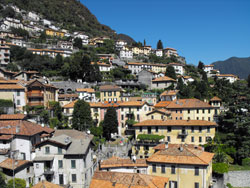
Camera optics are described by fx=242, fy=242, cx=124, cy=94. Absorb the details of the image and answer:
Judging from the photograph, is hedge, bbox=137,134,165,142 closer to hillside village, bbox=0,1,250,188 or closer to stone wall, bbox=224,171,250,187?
hillside village, bbox=0,1,250,188

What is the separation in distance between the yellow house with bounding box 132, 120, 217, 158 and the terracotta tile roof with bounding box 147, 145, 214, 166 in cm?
914

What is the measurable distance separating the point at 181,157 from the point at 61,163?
55.2 ft

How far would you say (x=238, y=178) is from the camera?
40750 millimetres

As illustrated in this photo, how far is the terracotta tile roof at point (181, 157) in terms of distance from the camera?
3378cm

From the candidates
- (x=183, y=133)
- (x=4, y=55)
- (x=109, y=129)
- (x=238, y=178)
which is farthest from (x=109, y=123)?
(x=4, y=55)

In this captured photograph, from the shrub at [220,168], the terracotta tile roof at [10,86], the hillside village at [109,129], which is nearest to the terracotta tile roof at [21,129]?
the hillside village at [109,129]

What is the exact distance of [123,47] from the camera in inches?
5108

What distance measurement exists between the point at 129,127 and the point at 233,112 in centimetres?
2294

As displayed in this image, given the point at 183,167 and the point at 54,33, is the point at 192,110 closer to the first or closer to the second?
the point at 183,167

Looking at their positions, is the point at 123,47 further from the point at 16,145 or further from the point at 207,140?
the point at 16,145

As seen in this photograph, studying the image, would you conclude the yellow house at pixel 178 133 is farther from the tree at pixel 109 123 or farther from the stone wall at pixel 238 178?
the stone wall at pixel 238 178

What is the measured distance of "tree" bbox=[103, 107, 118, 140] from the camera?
5288cm

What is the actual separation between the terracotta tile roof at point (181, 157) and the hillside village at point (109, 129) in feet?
0.45

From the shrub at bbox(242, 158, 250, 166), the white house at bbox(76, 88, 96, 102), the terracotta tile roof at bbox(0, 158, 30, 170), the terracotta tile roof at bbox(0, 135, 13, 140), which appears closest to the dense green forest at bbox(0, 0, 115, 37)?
the white house at bbox(76, 88, 96, 102)
